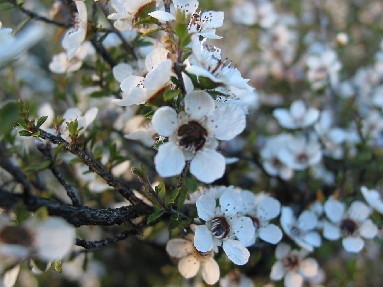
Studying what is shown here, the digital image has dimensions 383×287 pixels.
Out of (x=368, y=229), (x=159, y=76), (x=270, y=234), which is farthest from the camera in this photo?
(x=368, y=229)

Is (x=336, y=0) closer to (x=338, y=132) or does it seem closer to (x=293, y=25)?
(x=293, y=25)

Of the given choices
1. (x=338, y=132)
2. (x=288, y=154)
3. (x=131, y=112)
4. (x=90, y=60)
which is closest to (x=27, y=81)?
(x=90, y=60)

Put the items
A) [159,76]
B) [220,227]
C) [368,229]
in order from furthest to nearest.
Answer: [368,229] → [220,227] → [159,76]

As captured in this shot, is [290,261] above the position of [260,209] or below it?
below

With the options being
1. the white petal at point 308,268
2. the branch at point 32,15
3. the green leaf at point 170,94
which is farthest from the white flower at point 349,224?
the branch at point 32,15

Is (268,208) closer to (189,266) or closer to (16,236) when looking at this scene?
(189,266)

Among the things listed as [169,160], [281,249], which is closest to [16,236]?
[169,160]

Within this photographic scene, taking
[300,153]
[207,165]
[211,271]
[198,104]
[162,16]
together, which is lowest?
[300,153]
